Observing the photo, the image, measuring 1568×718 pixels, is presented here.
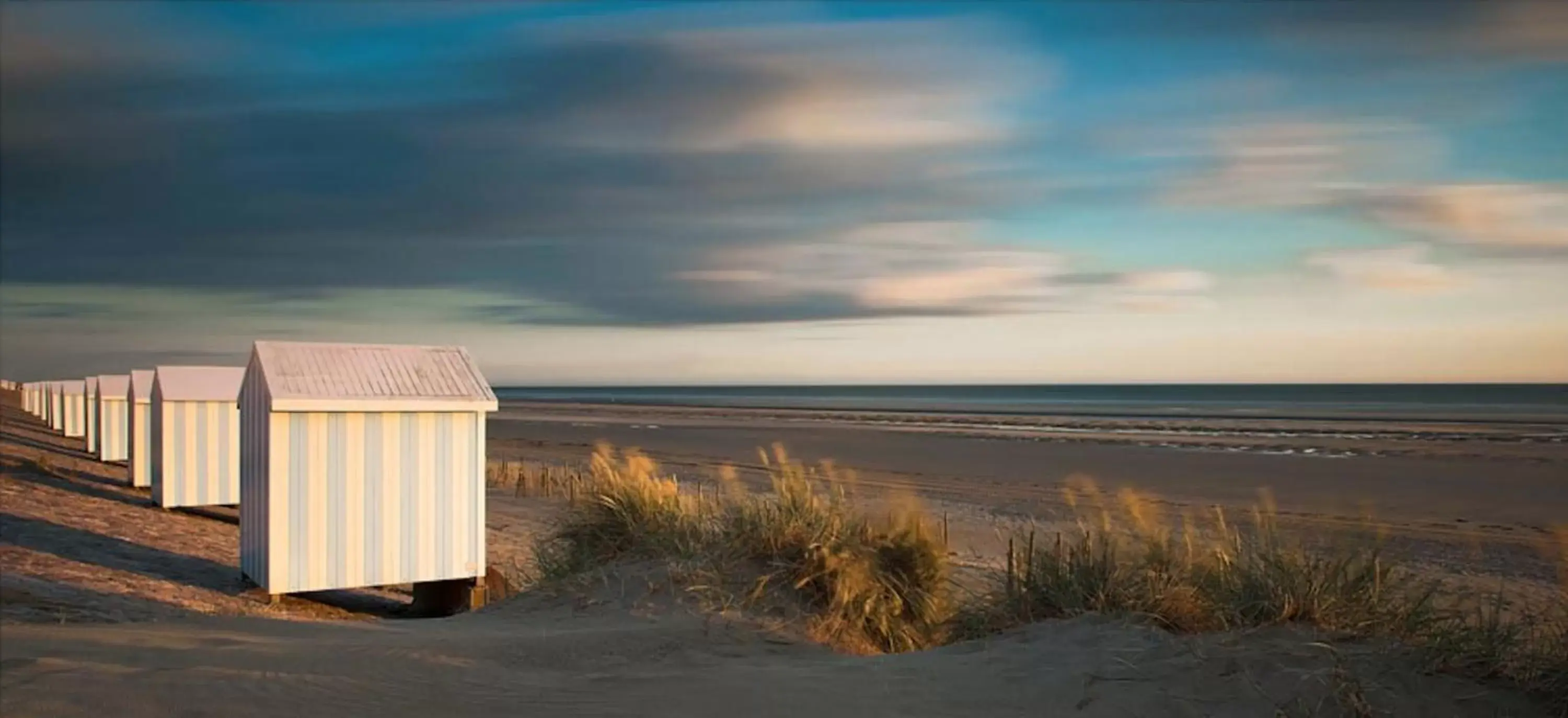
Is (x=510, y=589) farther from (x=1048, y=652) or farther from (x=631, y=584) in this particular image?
(x=1048, y=652)

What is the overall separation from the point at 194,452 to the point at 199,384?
3.82 ft

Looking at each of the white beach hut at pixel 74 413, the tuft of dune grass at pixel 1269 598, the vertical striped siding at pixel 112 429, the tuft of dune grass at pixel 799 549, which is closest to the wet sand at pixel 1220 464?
the tuft of dune grass at pixel 1269 598

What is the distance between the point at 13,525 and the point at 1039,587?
1368 centimetres

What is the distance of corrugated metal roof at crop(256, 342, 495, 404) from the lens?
11.6 meters

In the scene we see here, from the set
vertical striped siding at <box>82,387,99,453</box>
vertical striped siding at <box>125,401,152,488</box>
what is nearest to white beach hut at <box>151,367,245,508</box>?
vertical striped siding at <box>125,401,152,488</box>

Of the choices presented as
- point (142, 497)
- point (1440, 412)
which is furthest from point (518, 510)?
point (1440, 412)

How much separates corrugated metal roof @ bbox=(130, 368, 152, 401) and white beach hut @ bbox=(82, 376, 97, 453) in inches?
318

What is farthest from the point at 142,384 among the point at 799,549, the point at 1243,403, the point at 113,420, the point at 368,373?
the point at 1243,403

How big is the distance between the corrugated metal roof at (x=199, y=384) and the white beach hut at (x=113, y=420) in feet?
32.2

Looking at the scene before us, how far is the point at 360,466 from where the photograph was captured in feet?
38.5

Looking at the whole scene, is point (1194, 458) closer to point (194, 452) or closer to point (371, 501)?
point (194, 452)

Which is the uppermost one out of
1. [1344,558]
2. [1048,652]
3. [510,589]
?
[1344,558]

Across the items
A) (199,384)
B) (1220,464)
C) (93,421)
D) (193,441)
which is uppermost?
(199,384)

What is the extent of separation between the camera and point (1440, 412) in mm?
59938
